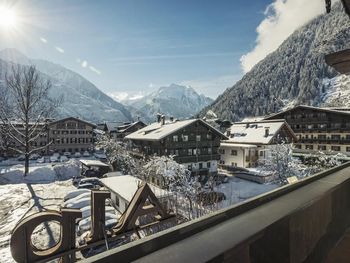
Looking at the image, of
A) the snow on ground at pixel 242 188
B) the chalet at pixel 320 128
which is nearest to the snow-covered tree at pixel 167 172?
the snow on ground at pixel 242 188

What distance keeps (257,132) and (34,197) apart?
26.4 m

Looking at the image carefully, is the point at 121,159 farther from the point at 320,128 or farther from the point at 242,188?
the point at 320,128

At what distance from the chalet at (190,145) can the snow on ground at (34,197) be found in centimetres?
948

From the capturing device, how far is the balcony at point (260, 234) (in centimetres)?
102

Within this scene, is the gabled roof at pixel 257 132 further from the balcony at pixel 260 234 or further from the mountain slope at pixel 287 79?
the mountain slope at pixel 287 79

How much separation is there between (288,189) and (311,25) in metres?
196

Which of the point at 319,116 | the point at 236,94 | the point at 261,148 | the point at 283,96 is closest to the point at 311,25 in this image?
the point at 283,96

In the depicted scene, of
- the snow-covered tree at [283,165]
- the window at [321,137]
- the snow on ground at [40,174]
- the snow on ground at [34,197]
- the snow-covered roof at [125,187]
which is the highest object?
the window at [321,137]

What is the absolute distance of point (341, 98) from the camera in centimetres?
9100

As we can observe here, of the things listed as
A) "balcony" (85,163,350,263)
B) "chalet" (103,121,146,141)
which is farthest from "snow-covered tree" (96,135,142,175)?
"balcony" (85,163,350,263)

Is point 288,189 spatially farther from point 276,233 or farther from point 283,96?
point 283,96

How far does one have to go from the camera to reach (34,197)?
20750 mm

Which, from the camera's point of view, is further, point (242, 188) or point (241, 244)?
point (242, 188)

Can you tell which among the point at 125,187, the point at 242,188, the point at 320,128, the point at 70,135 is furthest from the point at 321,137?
the point at 70,135
